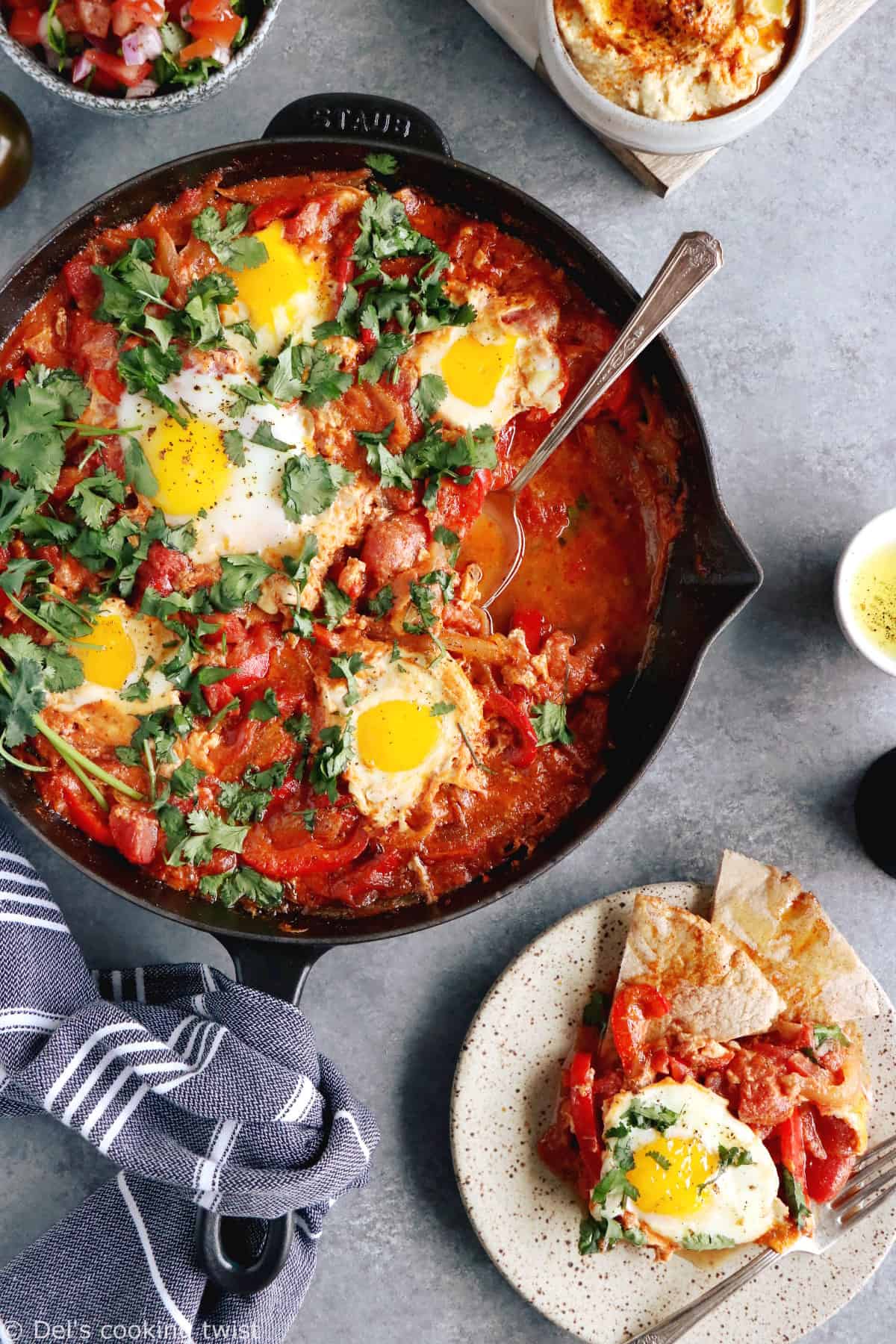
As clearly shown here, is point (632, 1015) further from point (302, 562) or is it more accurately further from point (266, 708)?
point (302, 562)

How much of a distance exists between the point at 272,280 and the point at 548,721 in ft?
6.07

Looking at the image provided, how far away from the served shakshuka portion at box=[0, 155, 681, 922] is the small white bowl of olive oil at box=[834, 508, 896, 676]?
727mm

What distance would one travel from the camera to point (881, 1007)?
4273 mm

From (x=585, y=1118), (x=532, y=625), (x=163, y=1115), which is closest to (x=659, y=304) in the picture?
(x=532, y=625)

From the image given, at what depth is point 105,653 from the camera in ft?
12.9

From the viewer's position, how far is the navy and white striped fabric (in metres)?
3.91

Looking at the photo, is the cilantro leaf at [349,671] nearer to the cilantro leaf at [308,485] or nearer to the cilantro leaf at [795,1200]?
the cilantro leaf at [308,485]

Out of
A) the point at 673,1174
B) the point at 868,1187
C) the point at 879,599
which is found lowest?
the point at 673,1174

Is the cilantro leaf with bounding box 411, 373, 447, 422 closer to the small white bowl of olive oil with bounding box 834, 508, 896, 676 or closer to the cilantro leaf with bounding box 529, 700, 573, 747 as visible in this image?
the cilantro leaf with bounding box 529, 700, 573, 747

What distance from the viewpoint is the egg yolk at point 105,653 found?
3.93 m

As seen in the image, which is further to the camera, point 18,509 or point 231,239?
point 231,239

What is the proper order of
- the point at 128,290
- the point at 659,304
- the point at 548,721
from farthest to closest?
1. the point at 548,721
2. the point at 128,290
3. the point at 659,304

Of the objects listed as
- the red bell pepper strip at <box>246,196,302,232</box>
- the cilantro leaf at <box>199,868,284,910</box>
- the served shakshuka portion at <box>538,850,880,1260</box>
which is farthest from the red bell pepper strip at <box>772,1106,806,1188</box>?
the red bell pepper strip at <box>246,196,302,232</box>

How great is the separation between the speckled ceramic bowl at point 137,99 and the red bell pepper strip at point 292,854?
2530 mm
